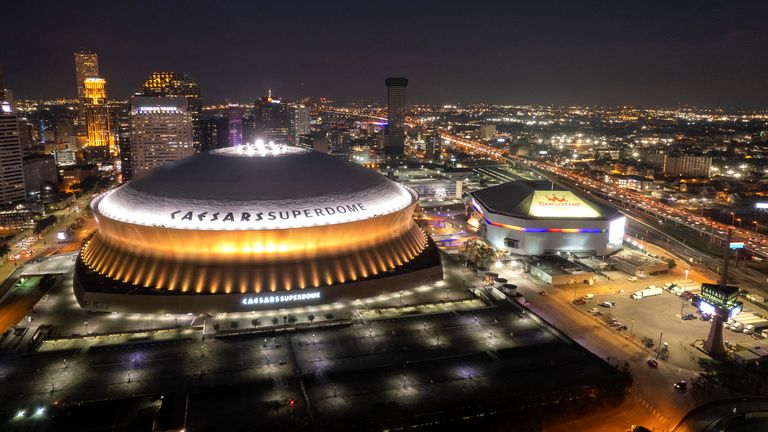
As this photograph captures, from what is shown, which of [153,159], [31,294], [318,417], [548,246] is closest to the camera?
[318,417]

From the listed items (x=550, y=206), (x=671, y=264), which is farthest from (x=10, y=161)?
(x=671, y=264)

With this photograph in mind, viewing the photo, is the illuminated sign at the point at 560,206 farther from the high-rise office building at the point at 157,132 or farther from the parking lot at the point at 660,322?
the high-rise office building at the point at 157,132

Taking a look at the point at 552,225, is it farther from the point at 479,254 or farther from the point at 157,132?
the point at 157,132

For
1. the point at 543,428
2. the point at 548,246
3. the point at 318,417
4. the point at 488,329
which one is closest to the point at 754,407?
the point at 543,428

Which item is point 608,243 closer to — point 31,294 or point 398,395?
point 398,395

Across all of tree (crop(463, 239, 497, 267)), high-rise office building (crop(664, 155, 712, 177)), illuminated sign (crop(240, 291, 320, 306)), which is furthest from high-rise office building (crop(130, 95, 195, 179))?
high-rise office building (crop(664, 155, 712, 177))

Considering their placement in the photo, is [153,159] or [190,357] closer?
[190,357]
